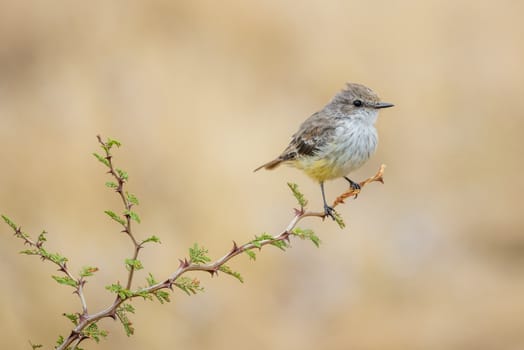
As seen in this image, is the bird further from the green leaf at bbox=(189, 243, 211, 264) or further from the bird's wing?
the green leaf at bbox=(189, 243, 211, 264)

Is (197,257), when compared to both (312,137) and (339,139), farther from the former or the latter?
(312,137)

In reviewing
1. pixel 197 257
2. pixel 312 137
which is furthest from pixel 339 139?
pixel 197 257

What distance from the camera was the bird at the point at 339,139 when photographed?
707 cm

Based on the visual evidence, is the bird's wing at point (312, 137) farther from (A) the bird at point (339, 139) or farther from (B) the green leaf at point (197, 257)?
(B) the green leaf at point (197, 257)

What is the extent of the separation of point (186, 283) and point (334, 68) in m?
12.9

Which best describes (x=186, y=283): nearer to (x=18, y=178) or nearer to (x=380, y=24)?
(x=18, y=178)

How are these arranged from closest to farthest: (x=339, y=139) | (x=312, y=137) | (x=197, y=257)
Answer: (x=197, y=257) → (x=339, y=139) → (x=312, y=137)

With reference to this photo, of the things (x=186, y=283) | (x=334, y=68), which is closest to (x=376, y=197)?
(x=334, y=68)

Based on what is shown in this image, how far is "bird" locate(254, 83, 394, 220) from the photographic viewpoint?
23.2 ft

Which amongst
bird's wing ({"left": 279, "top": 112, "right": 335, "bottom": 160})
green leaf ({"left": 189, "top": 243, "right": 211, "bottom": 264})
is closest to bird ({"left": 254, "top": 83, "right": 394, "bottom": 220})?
bird's wing ({"left": 279, "top": 112, "right": 335, "bottom": 160})

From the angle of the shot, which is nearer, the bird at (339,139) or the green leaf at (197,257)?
the green leaf at (197,257)

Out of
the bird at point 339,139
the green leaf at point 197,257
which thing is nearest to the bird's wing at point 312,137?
the bird at point 339,139

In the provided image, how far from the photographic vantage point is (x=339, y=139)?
7.13 metres

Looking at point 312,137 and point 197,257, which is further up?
point 312,137
